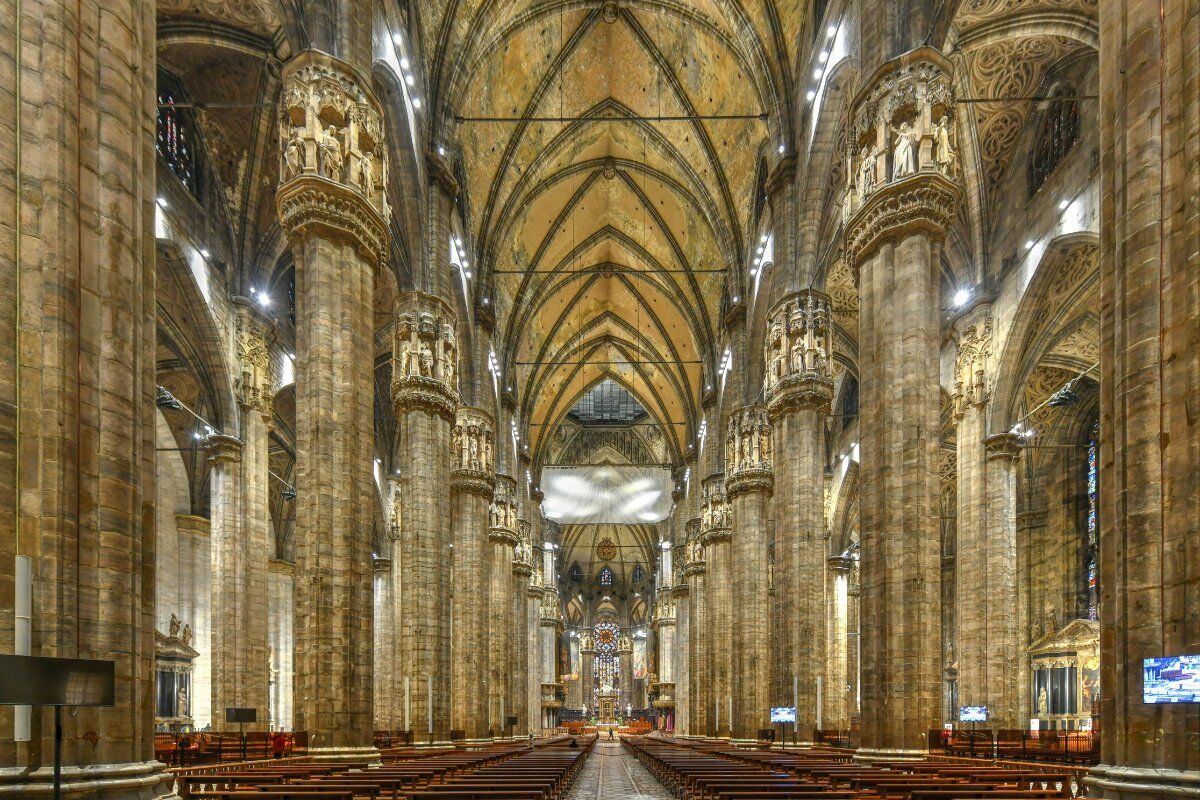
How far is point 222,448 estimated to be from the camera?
2405 centimetres

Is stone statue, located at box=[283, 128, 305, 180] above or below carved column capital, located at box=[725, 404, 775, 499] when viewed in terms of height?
above

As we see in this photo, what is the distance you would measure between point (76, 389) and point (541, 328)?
142 ft

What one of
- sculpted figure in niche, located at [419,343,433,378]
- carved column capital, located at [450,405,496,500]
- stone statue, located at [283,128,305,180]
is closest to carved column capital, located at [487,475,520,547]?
carved column capital, located at [450,405,496,500]

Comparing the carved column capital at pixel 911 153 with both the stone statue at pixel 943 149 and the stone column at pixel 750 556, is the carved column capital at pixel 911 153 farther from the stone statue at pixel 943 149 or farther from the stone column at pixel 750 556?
the stone column at pixel 750 556

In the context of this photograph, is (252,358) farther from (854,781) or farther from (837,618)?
(837,618)

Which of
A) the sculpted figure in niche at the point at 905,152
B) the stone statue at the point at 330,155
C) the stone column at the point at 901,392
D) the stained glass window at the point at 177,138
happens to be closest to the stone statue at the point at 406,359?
the stained glass window at the point at 177,138

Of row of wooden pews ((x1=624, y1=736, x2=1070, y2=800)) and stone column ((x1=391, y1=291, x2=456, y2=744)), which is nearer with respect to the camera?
row of wooden pews ((x1=624, y1=736, x2=1070, y2=800))

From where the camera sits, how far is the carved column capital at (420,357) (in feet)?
81.4

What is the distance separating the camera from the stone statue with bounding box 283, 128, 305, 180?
15.9m

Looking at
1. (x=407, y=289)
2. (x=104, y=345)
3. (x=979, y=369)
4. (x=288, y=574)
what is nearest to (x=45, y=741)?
(x=104, y=345)

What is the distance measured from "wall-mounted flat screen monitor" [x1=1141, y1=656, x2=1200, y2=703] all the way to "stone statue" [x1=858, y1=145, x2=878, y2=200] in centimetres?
1130

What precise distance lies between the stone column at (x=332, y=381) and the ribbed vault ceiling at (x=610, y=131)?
35.4 feet

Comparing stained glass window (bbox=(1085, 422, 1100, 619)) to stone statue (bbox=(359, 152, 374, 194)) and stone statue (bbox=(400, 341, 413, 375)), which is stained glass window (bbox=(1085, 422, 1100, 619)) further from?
stone statue (bbox=(359, 152, 374, 194))

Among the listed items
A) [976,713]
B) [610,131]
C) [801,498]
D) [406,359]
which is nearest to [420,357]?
[406,359]
